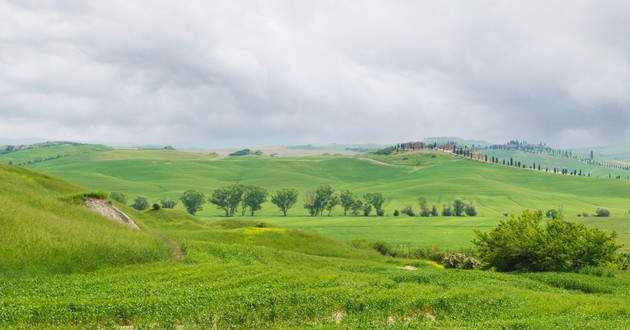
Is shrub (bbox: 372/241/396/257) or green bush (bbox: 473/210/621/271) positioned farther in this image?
shrub (bbox: 372/241/396/257)

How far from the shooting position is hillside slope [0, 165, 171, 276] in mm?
37688

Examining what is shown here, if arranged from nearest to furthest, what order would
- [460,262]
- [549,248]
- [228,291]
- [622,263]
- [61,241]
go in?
1. [228,291]
2. [61,241]
3. [549,248]
4. [622,263]
5. [460,262]

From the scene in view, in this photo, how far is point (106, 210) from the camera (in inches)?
2494

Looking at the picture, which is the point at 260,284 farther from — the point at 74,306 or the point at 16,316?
A: the point at 16,316

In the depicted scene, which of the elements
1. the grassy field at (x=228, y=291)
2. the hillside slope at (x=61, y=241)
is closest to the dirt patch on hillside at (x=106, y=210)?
the hillside slope at (x=61, y=241)

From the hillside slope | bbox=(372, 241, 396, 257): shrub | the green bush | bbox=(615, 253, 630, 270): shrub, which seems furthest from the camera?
bbox=(372, 241, 396, 257): shrub

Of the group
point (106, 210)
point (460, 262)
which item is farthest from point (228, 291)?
point (460, 262)

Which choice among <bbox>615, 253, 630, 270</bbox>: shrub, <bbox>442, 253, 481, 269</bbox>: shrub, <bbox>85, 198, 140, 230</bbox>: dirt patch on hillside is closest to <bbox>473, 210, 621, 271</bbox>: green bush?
<bbox>442, 253, 481, 269</bbox>: shrub

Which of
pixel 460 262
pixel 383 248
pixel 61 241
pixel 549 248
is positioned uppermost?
pixel 61 241

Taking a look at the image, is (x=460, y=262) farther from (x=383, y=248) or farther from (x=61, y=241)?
(x=61, y=241)

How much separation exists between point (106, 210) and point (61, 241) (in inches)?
888

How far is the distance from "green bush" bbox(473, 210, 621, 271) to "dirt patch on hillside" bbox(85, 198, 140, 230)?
47.8m

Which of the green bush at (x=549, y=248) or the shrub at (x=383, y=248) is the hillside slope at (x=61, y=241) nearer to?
the green bush at (x=549, y=248)

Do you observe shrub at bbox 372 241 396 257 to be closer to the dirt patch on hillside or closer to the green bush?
the green bush
